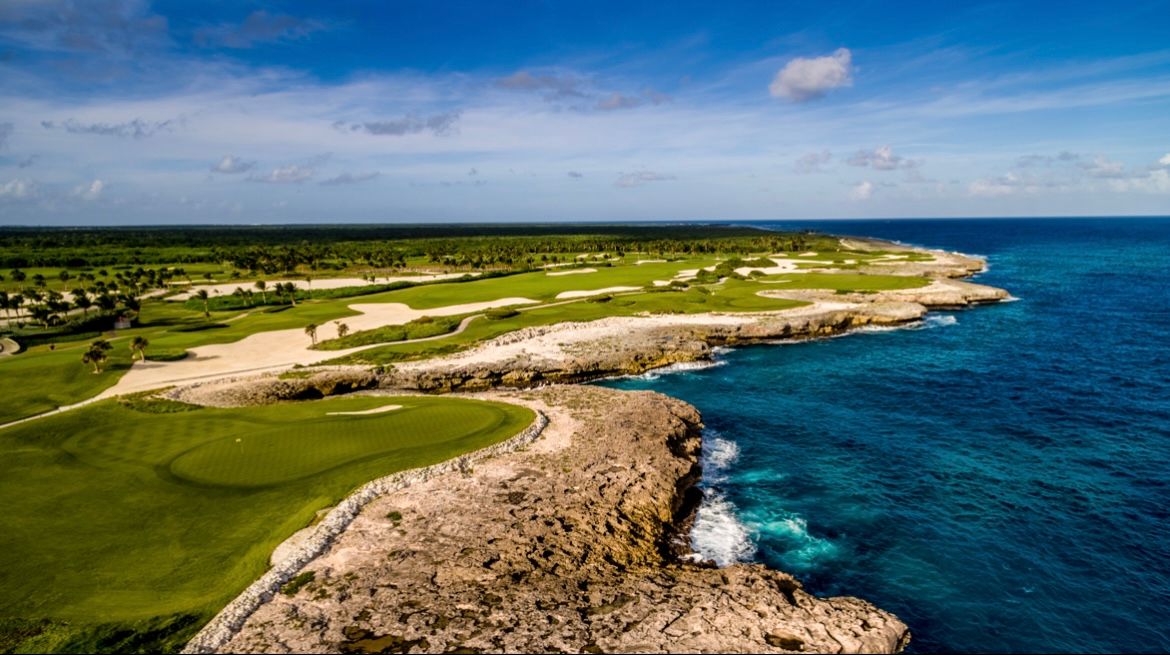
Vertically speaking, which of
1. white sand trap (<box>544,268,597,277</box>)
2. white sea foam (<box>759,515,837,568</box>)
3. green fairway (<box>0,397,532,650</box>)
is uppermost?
white sand trap (<box>544,268,597,277</box>)

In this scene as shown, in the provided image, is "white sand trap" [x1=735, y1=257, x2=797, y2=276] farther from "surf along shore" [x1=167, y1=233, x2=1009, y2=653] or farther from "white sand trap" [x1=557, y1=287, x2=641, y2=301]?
"surf along shore" [x1=167, y1=233, x2=1009, y2=653]

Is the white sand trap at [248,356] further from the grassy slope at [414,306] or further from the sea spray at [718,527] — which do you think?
the sea spray at [718,527]

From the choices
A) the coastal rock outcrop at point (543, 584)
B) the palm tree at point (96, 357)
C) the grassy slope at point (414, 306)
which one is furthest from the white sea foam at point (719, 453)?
the palm tree at point (96, 357)

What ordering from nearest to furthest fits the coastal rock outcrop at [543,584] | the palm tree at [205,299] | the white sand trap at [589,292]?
the coastal rock outcrop at [543,584], the palm tree at [205,299], the white sand trap at [589,292]

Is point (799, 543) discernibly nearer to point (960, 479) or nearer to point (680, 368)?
point (960, 479)

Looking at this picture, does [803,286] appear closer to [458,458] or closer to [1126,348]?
[1126,348]

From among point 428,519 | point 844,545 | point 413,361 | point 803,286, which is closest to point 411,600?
point 428,519

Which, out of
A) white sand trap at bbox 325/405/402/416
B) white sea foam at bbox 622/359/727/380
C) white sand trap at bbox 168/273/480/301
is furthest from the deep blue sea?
white sand trap at bbox 168/273/480/301
